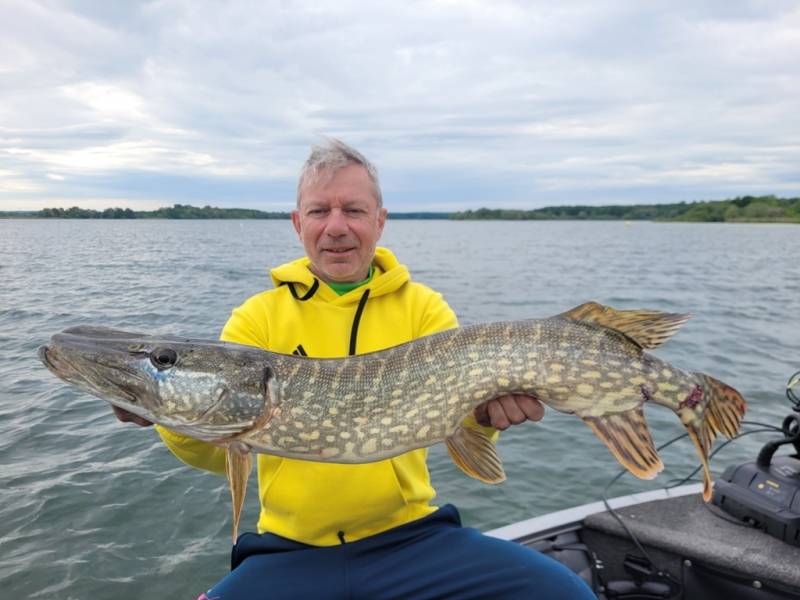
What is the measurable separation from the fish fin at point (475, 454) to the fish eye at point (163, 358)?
116 cm

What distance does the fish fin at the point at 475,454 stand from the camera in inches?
95.1

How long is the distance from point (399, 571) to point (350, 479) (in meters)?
0.43

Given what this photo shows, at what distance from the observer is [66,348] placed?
6.95 ft

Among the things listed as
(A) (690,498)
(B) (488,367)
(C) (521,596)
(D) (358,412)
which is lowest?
(A) (690,498)

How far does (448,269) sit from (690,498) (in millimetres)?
20279

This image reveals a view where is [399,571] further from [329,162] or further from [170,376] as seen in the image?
[329,162]

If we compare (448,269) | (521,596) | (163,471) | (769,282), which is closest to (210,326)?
(163,471)

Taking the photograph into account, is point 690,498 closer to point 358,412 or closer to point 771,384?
point 358,412

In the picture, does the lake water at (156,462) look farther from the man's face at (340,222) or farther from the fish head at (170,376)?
the man's face at (340,222)

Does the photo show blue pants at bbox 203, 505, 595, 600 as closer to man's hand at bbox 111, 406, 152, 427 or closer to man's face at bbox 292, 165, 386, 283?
man's hand at bbox 111, 406, 152, 427

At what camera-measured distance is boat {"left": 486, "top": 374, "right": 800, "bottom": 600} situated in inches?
113

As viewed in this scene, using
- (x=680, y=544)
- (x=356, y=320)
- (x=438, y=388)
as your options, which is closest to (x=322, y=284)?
(x=356, y=320)

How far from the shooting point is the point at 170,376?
219cm

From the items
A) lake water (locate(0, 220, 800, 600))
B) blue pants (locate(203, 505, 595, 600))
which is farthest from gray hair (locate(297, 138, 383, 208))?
lake water (locate(0, 220, 800, 600))
